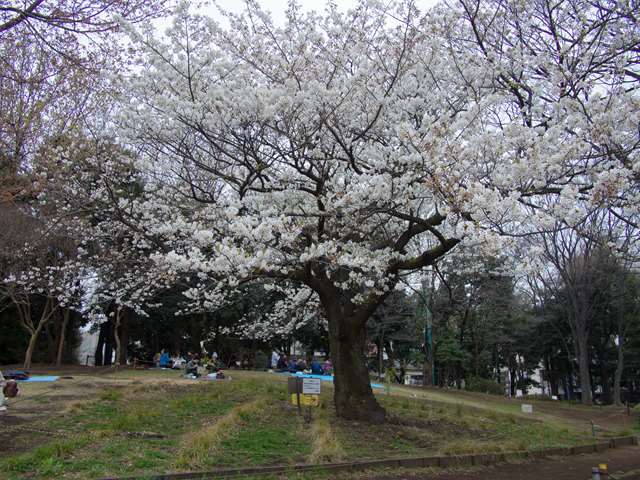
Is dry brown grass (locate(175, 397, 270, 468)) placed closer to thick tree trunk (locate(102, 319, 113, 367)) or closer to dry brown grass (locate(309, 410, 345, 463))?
dry brown grass (locate(309, 410, 345, 463))

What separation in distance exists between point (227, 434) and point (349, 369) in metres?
3.03

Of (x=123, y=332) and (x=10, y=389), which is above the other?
(x=123, y=332)

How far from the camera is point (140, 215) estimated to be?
10648 millimetres

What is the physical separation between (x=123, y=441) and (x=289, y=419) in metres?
3.63

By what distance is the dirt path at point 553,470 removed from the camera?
7.66 metres

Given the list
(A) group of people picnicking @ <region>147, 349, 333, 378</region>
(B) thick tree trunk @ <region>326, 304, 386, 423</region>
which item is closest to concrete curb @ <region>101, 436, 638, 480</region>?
(B) thick tree trunk @ <region>326, 304, 386, 423</region>

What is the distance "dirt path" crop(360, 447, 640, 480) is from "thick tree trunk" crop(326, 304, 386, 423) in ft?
9.28

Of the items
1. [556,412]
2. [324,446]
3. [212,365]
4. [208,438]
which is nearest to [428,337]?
[556,412]

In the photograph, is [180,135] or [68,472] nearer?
[68,472]

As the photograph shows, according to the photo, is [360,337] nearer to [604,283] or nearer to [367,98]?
[367,98]

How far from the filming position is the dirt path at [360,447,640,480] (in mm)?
7660

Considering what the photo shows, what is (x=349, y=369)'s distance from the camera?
10812mm

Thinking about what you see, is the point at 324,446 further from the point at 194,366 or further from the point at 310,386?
the point at 194,366

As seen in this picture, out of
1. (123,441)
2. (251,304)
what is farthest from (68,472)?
(251,304)
